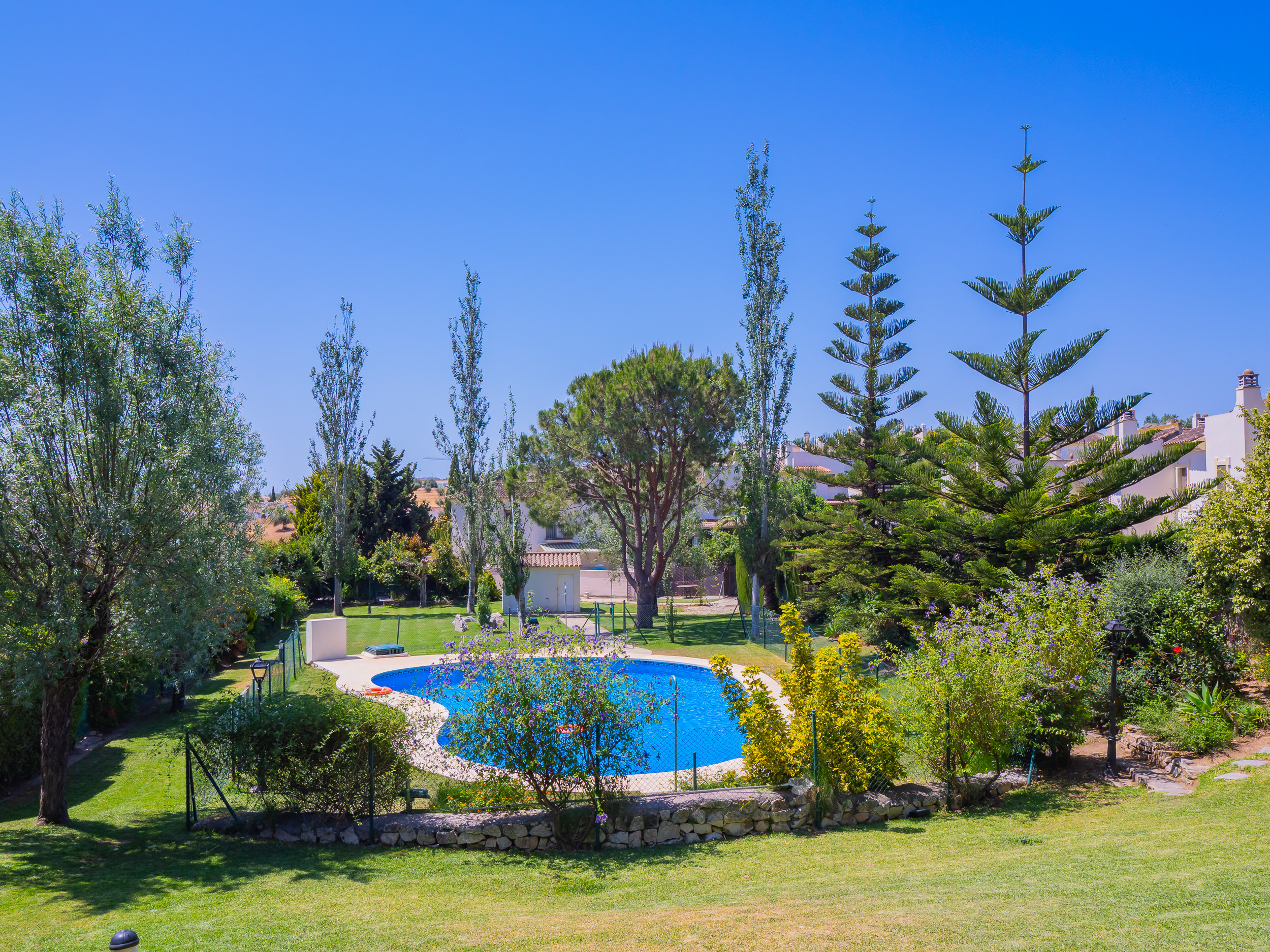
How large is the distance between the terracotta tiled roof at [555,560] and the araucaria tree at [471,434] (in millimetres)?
1971

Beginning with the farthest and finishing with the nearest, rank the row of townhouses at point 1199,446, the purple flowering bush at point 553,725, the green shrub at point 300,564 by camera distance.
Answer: the green shrub at point 300,564, the row of townhouses at point 1199,446, the purple flowering bush at point 553,725

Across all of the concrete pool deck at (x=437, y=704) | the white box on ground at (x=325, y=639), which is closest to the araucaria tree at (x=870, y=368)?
the concrete pool deck at (x=437, y=704)

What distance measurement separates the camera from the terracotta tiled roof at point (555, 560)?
2795cm

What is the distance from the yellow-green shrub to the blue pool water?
46 centimetres

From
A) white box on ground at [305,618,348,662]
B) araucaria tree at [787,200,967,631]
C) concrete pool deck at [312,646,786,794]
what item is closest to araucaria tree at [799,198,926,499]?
araucaria tree at [787,200,967,631]

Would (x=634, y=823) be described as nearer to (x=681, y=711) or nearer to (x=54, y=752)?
(x=54, y=752)

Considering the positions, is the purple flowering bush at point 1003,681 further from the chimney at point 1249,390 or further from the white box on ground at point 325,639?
the white box on ground at point 325,639

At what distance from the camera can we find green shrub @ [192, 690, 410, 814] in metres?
7.46

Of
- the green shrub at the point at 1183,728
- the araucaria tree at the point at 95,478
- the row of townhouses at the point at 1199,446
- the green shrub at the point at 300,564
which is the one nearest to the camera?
the araucaria tree at the point at 95,478

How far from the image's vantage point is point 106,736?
39.0ft

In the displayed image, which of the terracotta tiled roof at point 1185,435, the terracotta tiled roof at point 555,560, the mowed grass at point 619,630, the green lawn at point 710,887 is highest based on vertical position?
the terracotta tiled roof at point 1185,435

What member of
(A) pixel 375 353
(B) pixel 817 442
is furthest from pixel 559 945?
(A) pixel 375 353

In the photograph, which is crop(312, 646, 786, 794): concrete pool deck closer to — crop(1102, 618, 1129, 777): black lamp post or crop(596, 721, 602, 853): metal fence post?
crop(596, 721, 602, 853): metal fence post

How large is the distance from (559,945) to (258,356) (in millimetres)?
9482
